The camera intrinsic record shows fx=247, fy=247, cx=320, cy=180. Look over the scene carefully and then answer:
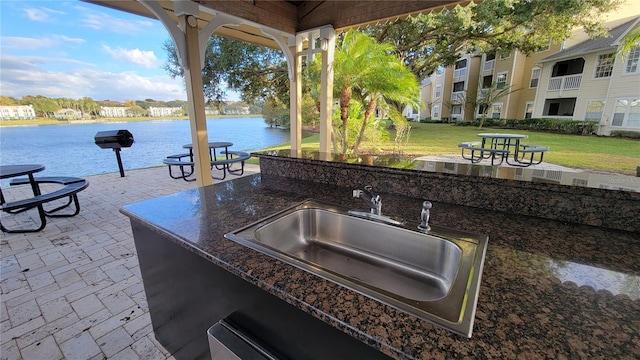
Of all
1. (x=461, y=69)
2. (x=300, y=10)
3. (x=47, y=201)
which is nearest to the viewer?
(x=47, y=201)

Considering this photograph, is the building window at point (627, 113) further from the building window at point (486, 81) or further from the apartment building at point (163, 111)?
the apartment building at point (163, 111)

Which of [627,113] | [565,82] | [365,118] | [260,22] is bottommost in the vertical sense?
[365,118]

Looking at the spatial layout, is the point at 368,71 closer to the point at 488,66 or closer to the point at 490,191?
the point at 490,191

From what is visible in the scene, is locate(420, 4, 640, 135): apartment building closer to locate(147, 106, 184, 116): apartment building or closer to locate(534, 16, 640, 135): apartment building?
locate(534, 16, 640, 135): apartment building

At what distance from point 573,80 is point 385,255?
1576 centimetres

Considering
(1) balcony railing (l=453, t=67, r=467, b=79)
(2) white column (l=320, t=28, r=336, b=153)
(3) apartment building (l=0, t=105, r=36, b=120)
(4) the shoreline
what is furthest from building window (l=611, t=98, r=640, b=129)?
(3) apartment building (l=0, t=105, r=36, b=120)

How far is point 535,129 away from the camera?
12.6 metres

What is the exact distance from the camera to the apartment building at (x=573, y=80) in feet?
30.8

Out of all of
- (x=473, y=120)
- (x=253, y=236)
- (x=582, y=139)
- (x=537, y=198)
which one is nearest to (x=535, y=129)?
(x=582, y=139)

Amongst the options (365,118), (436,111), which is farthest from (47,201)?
(436,111)

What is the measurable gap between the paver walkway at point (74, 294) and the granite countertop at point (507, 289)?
3.16 feet

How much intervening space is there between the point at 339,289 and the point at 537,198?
1.09 m

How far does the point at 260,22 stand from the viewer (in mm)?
3588

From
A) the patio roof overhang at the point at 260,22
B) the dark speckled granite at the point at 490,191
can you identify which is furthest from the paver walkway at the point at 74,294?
the dark speckled granite at the point at 490,191
